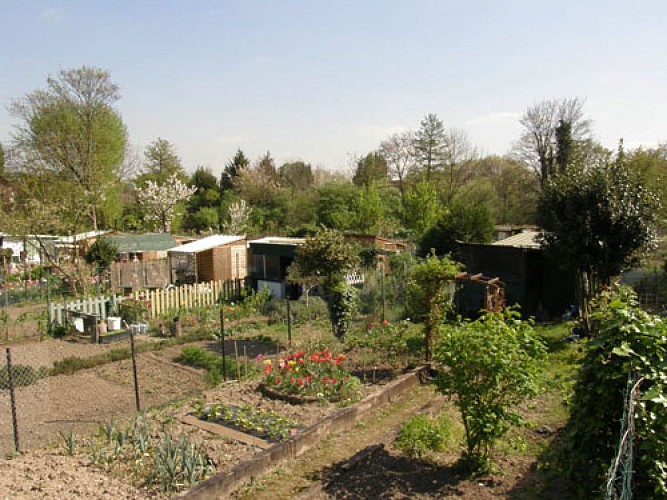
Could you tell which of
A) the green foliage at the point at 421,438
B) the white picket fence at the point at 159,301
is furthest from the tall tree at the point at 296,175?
the green foliage at the point at 421,438

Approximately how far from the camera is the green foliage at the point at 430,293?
9539mm

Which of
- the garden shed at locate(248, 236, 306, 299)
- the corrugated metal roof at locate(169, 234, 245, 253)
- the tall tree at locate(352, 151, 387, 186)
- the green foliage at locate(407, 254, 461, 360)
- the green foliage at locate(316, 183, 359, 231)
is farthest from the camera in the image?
the tall tree at locate(352, 151, 387, 186)

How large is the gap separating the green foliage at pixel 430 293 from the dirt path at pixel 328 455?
1.66 metres

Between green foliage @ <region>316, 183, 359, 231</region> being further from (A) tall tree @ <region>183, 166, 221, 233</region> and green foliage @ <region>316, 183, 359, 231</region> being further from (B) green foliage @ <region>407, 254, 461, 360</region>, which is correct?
(B) green foliage @ <region>407, 254, 461, 360</region>

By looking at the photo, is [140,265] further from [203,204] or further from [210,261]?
[203,204]

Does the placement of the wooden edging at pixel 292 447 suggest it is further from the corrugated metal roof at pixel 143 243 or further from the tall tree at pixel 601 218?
the corrugated metal roof at pixel 143 243

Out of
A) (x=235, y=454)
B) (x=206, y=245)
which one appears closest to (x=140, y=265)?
(x=206, y=245)

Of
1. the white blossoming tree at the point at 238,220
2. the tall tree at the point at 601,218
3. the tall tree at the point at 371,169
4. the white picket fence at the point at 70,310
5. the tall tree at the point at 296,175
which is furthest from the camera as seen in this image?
the tall tree at the point at 296,175

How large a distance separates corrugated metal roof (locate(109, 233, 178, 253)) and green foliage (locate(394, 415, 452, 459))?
1808 cm

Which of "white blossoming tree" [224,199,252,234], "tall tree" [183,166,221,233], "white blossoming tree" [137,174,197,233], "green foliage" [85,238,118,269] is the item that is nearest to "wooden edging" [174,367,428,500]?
"green foliage" [85,238,118,269]

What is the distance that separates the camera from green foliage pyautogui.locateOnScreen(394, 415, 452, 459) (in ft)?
20.0

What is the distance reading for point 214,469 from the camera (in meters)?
5.58

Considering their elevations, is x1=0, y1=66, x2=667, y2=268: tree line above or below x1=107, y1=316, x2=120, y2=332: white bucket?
above

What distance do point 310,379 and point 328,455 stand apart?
5.88 ft
